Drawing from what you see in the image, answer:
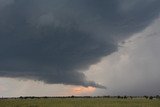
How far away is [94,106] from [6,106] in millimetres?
18487

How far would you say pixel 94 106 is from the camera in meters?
77.4

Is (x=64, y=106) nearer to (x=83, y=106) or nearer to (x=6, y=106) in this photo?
(x=83, y=106)

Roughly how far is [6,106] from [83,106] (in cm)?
1617

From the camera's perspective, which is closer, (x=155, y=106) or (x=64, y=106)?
(x=64, y=106)

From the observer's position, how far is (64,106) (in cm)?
7606

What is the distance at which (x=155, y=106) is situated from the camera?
8100 centimetres

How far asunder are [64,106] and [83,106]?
394 cm

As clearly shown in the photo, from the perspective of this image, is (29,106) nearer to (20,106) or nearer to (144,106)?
(20,106)

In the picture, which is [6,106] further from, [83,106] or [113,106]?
[113,106]

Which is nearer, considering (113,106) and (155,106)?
(113,106)

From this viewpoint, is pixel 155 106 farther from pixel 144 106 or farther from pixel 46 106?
pixel 46 106

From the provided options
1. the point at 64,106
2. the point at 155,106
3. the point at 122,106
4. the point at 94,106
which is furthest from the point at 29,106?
the point at 155,106

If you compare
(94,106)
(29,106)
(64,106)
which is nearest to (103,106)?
(94,106)

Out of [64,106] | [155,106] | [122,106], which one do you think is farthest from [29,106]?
[155,106]
